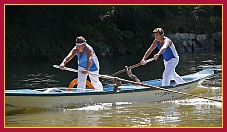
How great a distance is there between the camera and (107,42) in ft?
109

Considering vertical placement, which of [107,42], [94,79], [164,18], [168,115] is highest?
[164,18]

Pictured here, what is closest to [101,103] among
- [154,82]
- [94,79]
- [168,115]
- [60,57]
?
[94,79]

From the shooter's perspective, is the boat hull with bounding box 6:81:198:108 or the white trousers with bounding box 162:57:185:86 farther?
the white trousers with bounding box 162:57:185:86

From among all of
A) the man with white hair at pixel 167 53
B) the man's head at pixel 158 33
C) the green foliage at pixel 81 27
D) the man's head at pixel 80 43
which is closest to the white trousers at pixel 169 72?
the man with white hair at pixel 167 53

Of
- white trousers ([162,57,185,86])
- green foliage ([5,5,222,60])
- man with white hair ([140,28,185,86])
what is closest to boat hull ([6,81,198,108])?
white trousers ([162,57,185,86])

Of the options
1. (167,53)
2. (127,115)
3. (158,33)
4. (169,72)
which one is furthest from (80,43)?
(169,72)

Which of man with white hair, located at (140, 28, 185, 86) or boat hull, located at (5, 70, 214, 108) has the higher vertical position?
man with white hair, located at (140, 28, 185, 86)

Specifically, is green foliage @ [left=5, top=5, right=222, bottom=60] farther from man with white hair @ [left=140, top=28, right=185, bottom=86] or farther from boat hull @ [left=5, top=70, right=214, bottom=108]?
man with white hair @ [left=140, top=28, right=185, bottom=86]

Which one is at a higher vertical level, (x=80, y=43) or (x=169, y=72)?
(x=80, y=43)

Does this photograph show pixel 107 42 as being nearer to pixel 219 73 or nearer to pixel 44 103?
pixel 219 73

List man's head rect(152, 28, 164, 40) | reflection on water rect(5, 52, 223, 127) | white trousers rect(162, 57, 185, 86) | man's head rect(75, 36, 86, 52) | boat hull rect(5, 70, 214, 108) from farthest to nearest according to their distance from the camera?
white trousers rect(162, 57, 185, 86)
man's head rect(152, 28, 164, 40)
man's head rect(75, 36, 86, 52)
boat hull rect(5, 70, 214, 108)
reflection on water rect(5, 52, 223, 127)

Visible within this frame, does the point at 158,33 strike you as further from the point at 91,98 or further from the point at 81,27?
the point at 81,27

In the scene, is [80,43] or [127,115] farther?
[80,43]

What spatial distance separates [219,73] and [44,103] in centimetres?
919
